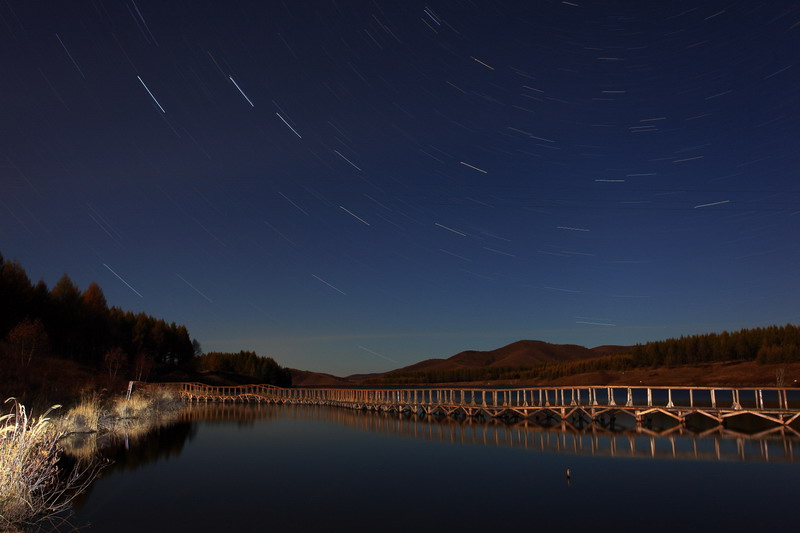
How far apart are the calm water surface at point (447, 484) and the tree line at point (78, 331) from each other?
28473 mm

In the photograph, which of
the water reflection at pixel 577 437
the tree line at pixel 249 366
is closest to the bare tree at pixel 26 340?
the water reflection at pixel 577 437

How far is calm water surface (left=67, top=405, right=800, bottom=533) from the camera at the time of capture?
1645 centimetres

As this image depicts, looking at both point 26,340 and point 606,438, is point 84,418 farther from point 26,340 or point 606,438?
point 26,340

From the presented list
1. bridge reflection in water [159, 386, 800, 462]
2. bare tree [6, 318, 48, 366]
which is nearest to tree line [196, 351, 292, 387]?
bare tree [6, 318, 48, 366]

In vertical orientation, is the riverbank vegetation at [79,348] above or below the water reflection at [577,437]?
above

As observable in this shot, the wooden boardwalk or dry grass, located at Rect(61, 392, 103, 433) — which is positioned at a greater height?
dry grass, located at Rect(61, 392, 103, 433)

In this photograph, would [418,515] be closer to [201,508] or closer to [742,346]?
[201,508]

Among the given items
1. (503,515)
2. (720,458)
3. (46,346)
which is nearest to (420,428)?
(720,458)

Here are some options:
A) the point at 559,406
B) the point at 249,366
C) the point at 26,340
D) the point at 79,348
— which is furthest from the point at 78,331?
the point at 559,406

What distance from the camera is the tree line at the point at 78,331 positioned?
58.6m

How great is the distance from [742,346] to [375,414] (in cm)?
8147

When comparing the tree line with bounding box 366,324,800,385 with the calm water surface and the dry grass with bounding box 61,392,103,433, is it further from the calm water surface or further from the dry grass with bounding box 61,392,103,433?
the dry grass with bounding box 61,392,103,433

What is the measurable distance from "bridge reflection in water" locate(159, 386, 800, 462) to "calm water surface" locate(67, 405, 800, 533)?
197 mm

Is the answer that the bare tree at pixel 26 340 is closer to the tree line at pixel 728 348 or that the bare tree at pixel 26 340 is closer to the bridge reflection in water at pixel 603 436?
the bridge reflection in water at pixel 603 436
